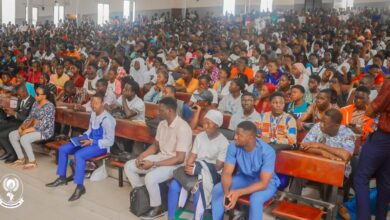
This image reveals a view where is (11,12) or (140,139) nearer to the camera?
(140,139)

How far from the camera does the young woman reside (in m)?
5.50

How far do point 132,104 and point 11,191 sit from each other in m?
1.77

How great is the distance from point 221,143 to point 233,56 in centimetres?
618

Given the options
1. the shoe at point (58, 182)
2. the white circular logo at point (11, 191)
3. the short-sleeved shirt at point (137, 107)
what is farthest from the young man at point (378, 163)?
the white circular logo at point (11, 191)

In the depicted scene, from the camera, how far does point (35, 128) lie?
5.54 m

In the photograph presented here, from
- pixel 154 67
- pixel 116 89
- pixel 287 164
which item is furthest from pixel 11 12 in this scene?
pixel 287 164

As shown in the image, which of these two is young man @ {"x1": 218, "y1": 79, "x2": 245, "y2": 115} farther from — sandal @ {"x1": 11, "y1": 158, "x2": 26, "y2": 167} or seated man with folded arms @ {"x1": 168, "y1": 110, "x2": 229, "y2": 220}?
sandal @ {"x1": 11, "y1": 158, "x2": 26, "y2": 167}

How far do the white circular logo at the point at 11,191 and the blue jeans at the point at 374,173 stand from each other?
339 cm

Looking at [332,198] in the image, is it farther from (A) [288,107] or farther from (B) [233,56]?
(B) [233,56]

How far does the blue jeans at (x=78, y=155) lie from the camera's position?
4.65 m

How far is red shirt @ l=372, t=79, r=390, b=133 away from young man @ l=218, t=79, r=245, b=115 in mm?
2476

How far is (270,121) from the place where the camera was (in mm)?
4305

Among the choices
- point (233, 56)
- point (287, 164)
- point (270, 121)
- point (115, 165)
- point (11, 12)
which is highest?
point (11, 12)

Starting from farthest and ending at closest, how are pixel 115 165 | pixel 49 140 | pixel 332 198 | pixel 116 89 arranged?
pixel 116 89 < pixel 49 140 < pixel 115 165 < pixel 332 198
